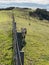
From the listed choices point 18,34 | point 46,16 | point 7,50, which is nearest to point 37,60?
point 7,50

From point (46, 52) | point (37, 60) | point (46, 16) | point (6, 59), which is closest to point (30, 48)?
point (46, 52)

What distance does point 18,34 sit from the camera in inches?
695

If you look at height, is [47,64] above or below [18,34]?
below

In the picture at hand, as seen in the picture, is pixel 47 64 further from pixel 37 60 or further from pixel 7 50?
pixel 7 50

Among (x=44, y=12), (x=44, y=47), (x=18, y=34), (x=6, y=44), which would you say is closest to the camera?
(x=18, y=34)

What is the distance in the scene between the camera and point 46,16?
60500mm

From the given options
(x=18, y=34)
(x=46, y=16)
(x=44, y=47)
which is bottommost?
(x=46, y=16)

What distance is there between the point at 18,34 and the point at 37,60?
Answer: 375 centimetres

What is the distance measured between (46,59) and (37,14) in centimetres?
3987

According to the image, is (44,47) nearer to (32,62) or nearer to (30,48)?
(30,48)

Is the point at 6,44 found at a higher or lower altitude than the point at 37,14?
higher

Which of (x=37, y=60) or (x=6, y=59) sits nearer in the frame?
(x=6, y=59)

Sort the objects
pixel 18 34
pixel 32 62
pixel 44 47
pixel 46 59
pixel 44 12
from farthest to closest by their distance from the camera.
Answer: pixel 44 12 < pixel 44 47 < pixel 46 59 < pixel 32 62 < pixel 18 34

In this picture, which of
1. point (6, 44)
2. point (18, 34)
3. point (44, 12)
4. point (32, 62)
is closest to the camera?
point (18, 34)
